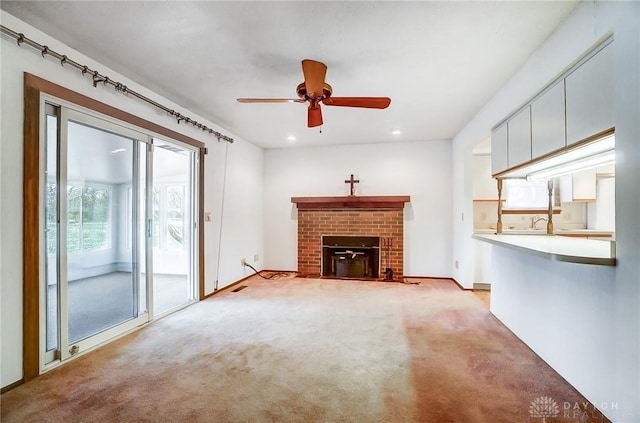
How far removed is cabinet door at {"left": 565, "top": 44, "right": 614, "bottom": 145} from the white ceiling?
1.37 ft

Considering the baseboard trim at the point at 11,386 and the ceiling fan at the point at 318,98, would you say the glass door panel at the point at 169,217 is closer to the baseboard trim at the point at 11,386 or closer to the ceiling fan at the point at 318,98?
the baseboard trim at the point at 11,386

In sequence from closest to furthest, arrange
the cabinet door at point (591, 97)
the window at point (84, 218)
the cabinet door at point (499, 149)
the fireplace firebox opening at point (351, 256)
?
the cabinet door at point (591, 97) < the window at point (84, 218) < the cabinet door at point (499, 149) < the fireplace firebox opening at point (351, 256)

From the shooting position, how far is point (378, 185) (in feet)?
17.3

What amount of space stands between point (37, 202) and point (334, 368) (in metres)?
2.37

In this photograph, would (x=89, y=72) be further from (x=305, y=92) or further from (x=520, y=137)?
(x=520, y=137)

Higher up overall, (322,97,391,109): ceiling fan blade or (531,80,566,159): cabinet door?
(322,97,391,109): ceiling fan blade

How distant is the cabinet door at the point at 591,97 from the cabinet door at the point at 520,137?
55 cm

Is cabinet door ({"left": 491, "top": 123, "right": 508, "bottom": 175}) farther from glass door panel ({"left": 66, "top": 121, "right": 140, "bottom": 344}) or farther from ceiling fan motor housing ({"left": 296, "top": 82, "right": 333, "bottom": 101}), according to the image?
glass door panel ({"left": 66, "top": 121, "right": 140, "bottom": 344})

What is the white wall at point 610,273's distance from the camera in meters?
1.37

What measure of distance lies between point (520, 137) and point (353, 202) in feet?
9.67


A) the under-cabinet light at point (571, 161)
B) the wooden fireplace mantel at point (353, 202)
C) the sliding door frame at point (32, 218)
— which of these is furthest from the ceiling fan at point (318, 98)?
the wooden fireplace mantel at point (353, 202)

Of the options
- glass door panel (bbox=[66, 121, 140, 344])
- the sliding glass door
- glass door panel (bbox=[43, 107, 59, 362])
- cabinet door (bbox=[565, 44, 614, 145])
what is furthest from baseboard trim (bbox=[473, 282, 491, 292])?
glass door panel (bbox=[43, 107, 59, 362])

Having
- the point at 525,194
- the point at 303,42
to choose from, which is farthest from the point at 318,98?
the point at 525,194

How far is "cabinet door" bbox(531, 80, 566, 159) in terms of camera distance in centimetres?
195
